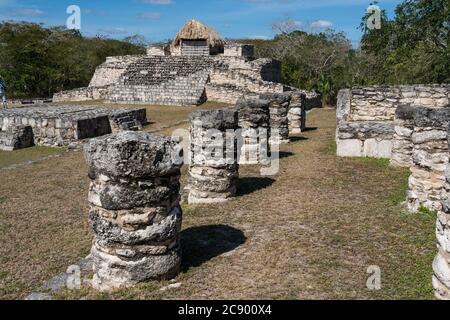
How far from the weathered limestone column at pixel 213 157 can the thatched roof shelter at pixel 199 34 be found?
75.3 feet

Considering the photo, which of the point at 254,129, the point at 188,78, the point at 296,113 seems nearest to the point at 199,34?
the point at 188,78

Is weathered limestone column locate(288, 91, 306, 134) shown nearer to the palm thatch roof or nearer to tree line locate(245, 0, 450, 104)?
tree line locate(245, 0, 450, 104)

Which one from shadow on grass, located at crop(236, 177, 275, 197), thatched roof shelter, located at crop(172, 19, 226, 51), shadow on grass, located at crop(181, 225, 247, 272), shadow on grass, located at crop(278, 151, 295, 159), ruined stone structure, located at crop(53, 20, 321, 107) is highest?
thatched roof shelter, located at crop(172, 19, 226, 51)

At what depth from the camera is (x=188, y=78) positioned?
2502 centimetres

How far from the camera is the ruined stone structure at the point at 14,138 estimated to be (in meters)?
14.0

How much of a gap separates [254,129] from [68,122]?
6520 millimetres

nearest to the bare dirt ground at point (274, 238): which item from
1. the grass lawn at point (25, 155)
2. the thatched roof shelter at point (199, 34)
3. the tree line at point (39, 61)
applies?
the grass lawn at point (25, 155)

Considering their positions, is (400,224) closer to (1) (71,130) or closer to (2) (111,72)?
(1) (71,130)

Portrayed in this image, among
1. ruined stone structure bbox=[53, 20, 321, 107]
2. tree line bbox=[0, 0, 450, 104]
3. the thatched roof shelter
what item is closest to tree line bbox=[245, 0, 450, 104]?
tree line bbox=[0, 0, 450, 104]

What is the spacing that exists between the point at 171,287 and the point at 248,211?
2.67 metres

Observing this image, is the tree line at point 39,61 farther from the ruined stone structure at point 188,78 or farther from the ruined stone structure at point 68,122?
the ruined stone structure at point 68,122

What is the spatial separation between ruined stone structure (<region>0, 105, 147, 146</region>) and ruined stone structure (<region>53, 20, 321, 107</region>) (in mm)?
7820

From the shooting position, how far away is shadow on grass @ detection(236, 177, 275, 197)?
8.47 m

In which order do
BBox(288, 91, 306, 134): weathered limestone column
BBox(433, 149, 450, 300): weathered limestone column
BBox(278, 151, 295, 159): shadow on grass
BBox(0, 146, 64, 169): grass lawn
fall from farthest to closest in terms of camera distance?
BBox(288, 91, 306, 134): weathered limestone column
BBox(0, 146, 64, 169): grass lawn
BBox(278, 151, 295, 159): shadow on grass
BBox(433, 149, 450, 300): weathered limestone column
